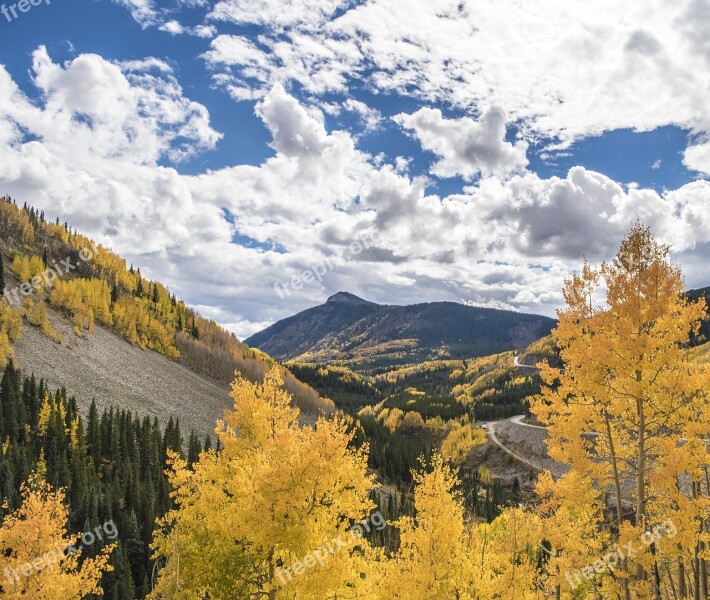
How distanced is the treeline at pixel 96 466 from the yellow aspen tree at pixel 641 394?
142ft

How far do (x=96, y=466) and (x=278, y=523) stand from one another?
82334 millimetres

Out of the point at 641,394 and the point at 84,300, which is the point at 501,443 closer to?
the point at 641,394

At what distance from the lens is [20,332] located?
125 metres

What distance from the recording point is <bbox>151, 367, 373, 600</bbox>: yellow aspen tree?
16.7m

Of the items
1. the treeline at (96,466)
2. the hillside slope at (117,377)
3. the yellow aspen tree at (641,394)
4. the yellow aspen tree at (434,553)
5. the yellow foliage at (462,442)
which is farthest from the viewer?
the yellow foliage at (462,442)

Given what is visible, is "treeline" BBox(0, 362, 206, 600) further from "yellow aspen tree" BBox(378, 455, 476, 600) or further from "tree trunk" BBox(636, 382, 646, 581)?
"tree trunk" BBox(636, 382, 646, 581)

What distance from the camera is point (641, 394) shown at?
583 inches

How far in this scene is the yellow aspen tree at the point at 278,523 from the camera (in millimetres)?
16688

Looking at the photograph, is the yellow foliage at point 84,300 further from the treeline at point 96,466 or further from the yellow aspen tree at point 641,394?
the yellow aspen tree at point 641,394

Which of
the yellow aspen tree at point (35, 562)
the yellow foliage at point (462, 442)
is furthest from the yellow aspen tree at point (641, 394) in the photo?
the yellow foliage at point (462, 442)

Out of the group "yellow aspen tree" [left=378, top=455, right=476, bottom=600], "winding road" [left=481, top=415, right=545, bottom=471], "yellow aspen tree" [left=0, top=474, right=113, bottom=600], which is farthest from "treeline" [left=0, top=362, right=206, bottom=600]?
"winding road" [left=481, top=415, right=545, bottom=471]

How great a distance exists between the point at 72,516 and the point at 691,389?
2795 inches

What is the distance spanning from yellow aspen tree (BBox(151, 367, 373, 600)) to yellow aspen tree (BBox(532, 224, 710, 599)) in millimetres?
7986

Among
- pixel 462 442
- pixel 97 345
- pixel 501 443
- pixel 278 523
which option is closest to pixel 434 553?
pixel 278 523
